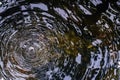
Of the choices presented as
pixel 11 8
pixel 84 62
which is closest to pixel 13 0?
pixel 11 8

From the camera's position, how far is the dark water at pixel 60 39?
1524 millimetres

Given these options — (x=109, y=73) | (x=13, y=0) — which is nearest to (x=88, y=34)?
(x=109, y=73)

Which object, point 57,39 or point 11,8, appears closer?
point 11,8

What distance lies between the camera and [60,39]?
1.69 m

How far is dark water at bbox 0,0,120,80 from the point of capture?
152 centimetres

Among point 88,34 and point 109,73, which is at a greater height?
point 88,34

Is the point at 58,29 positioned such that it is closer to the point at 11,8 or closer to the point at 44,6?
the point at 44,6

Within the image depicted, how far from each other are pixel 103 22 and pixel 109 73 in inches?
9.0

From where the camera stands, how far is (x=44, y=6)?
62.8 inches

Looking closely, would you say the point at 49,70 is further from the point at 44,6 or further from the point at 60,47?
the point at 44,6

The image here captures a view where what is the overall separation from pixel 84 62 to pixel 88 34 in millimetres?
138

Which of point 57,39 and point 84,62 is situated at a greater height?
point 57,39

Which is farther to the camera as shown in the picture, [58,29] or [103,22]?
[58,29]

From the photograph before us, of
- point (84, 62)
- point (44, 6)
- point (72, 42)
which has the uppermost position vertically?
point (44, 6)
